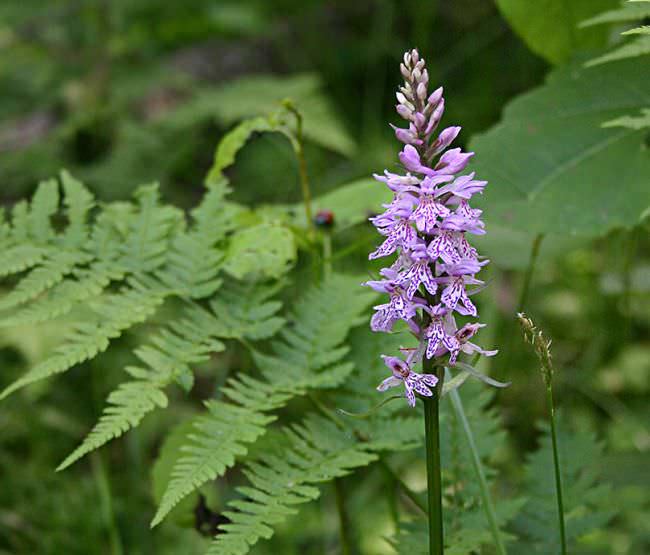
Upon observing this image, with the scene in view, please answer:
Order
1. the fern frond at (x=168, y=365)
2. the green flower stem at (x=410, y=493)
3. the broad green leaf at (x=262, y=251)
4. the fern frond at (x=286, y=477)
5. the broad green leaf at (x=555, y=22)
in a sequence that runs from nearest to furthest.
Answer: the fern frond at (x=286, y=477)
the fern frond at (x=168, y=365)
the green flower stem at (x=410, y=493)
the broad green leaf at (x=262, y=251)
the broad green leaf at (x=555, y=22)

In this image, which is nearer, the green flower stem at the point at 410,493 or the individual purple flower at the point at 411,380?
the individual purple flower at the point at 411,380

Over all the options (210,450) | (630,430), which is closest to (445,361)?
(210,450)

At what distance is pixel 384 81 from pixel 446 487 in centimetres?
378

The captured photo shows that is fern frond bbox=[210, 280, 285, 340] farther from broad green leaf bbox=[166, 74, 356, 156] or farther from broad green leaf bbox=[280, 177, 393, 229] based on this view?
broad green leaf bbox=[166, 74, 356, 156]

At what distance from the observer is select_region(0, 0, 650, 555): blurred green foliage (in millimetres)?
2461

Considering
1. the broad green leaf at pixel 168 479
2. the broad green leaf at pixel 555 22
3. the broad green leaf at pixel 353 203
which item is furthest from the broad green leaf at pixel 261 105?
the broad green leaf at pixel 168 479

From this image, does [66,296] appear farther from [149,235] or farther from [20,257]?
[149,235]

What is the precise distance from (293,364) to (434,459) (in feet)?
2.53

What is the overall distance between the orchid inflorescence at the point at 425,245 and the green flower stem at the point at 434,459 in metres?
0.03

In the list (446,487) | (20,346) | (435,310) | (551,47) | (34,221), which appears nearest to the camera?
(435,310)

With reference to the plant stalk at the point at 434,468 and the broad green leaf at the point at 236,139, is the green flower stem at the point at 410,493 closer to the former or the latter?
the plant stalk at the point at 434,468

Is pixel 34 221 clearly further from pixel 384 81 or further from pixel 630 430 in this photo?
pixel 384 81

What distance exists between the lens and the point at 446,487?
2.05 m

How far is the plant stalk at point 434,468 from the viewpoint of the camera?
4.53ft
